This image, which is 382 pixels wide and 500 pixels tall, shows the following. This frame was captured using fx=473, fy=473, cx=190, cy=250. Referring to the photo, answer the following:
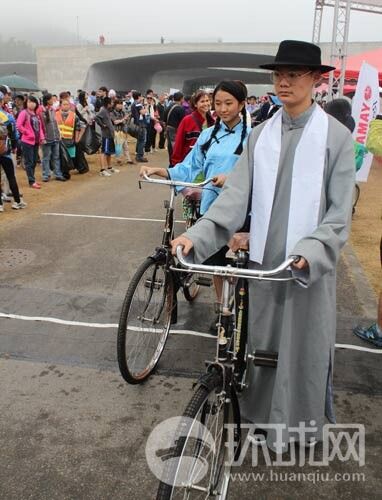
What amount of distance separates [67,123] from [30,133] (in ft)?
3.97

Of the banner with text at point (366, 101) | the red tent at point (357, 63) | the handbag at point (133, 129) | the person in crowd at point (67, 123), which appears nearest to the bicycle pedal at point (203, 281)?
the banner with text at point (366, 101)

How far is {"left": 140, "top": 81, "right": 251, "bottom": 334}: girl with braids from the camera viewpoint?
10.4 ft

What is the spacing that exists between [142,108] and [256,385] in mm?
10904

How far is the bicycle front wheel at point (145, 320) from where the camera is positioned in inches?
115

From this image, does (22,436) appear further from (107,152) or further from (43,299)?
(107,152)

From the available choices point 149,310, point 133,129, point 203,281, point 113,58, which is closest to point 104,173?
point 133,129

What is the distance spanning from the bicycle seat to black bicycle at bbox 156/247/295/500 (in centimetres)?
140

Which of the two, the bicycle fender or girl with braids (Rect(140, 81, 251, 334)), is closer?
the bicycle fender

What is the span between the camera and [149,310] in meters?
3.24

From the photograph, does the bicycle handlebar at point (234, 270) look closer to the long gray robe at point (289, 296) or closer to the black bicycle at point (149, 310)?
the long gray robe at point (289, 296)

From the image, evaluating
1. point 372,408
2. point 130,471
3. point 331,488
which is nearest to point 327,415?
point 331,488

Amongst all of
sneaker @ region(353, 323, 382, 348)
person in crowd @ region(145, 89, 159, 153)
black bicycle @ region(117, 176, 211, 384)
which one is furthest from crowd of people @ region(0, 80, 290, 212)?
sneaker @ region(353, 323, 382, 348)

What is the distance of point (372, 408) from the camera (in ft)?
9.67

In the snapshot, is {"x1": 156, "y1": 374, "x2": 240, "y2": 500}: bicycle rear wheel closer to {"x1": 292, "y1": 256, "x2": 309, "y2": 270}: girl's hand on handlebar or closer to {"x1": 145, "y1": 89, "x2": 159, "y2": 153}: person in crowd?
{"x1": 292, "y1": 256, "x2": 309, "y2": 270}: girl's hand on handlebar
